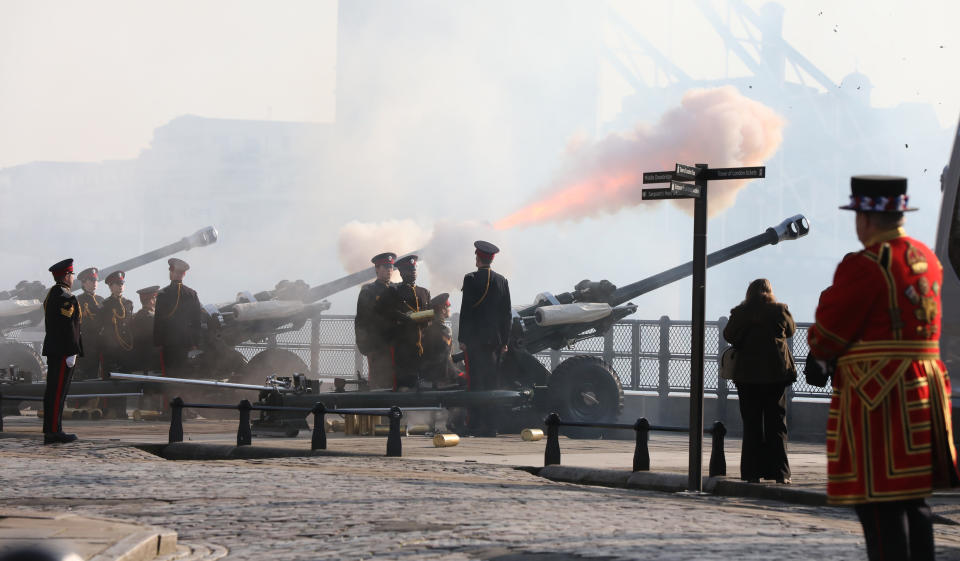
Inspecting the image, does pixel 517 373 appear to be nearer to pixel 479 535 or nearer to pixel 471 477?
pixel 471 477

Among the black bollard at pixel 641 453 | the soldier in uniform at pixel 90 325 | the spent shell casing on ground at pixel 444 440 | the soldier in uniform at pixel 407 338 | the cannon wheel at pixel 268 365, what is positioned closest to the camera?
the black bollard at pixel 641 453

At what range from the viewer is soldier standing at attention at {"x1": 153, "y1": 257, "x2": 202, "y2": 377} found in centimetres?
1797

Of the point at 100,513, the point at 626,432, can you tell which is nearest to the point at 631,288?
the point at 626,432

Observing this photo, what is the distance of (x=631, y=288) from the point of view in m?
17.5

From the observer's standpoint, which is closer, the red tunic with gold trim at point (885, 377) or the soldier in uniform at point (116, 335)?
the red tunic with gold trim at point (885, 377)

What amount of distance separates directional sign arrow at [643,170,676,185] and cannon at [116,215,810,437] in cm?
605

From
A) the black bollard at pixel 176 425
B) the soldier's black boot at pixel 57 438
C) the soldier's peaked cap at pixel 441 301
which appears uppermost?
the soldier's peaked cap at pixel 441 301

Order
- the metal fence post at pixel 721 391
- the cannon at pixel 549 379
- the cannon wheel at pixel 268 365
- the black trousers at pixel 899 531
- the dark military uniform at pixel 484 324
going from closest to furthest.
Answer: the black trousers at pixel 899 531
the cannon at pixel 549 379
the dark military uniform at pixel 484 324
the metal fence post at pixel 721 391
the cannon wheel at pixel 268 365

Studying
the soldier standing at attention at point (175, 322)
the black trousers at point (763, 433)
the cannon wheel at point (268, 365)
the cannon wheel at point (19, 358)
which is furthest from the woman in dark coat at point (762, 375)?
the cannon wheel at point (19, 358)

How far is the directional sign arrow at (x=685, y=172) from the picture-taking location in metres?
9.54

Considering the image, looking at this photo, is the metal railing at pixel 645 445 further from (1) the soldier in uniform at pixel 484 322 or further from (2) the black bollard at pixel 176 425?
(1) the soldier in uniform at pixel 484 322

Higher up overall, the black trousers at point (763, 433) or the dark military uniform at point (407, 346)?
the dark military uniform at point (407, 346)

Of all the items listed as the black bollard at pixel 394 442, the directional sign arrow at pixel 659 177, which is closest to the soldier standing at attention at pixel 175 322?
the black bollard at pixel 394 442

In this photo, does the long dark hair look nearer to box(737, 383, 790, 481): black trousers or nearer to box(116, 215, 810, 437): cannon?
box(737, 383, 790, 481): black trousers
